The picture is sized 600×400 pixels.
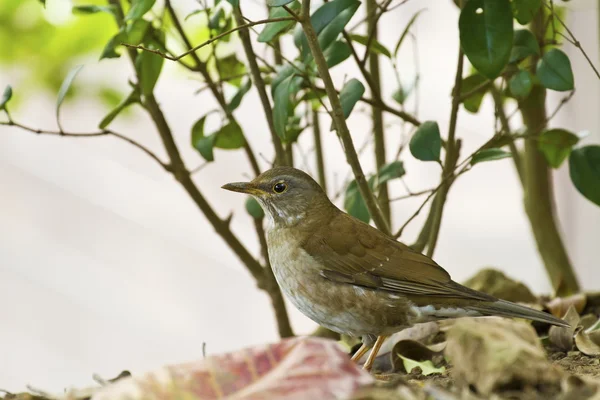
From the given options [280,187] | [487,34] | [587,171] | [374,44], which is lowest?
[587,171]

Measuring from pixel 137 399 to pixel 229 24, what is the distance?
193 cm

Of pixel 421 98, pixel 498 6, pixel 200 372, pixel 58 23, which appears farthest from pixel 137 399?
pixel 421 98

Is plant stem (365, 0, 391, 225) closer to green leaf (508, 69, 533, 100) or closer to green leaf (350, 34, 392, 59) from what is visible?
green leaf (350, 34, 392, 59)

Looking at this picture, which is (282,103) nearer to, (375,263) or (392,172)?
(392,172)

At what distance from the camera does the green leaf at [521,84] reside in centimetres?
314

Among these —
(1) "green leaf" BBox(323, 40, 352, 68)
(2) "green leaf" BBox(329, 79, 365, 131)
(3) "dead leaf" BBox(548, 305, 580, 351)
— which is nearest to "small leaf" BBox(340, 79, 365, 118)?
(2) "green leaf" BBox(329, 79, 365, 131)

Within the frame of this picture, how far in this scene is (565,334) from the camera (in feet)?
10.5

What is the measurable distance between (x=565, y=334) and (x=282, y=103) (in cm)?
142

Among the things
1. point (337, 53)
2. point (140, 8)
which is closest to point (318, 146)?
point (337, 53)

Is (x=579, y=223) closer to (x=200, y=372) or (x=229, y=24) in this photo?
(x=229, y=24)

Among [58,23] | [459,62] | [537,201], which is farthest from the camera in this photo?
[58,23]

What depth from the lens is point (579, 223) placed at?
816 centimetres

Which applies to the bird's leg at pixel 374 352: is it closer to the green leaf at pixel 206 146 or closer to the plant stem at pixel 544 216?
the green leaf at pixel 206 146

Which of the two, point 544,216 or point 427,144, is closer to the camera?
point 427,144
